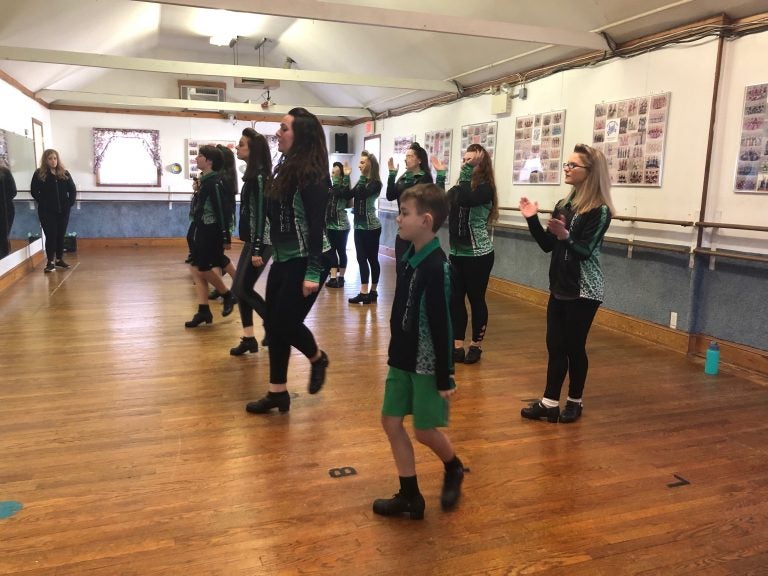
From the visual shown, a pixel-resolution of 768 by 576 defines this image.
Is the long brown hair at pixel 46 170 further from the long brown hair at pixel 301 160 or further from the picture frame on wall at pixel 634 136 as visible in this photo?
the picture frame on wall at pixel 634 136

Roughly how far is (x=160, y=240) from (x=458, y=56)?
23.1 feet

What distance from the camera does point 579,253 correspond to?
10.1 ft

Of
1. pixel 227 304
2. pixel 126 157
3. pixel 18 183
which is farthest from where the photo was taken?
pixel 126 157

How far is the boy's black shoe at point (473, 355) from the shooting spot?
4.35 m

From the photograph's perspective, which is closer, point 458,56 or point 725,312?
point 725,312

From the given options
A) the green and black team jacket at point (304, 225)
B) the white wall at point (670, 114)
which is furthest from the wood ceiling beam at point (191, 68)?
the green and black team jacket at point (304, 225)

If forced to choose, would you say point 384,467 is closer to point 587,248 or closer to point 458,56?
point 587,248

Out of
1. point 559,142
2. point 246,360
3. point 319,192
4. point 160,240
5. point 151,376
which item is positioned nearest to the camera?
point 319,192

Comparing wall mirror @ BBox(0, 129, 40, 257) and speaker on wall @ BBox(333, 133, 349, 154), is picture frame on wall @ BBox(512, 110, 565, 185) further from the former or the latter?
speaker on wall @ BBox(333, 133, 349, 154)

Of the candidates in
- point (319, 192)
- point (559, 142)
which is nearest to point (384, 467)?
point (319, 192)

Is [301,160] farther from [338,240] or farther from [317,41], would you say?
[317,41]

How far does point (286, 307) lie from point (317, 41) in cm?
708

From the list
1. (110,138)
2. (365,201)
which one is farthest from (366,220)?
(110,138)

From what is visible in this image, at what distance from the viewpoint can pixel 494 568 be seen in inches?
80.1
